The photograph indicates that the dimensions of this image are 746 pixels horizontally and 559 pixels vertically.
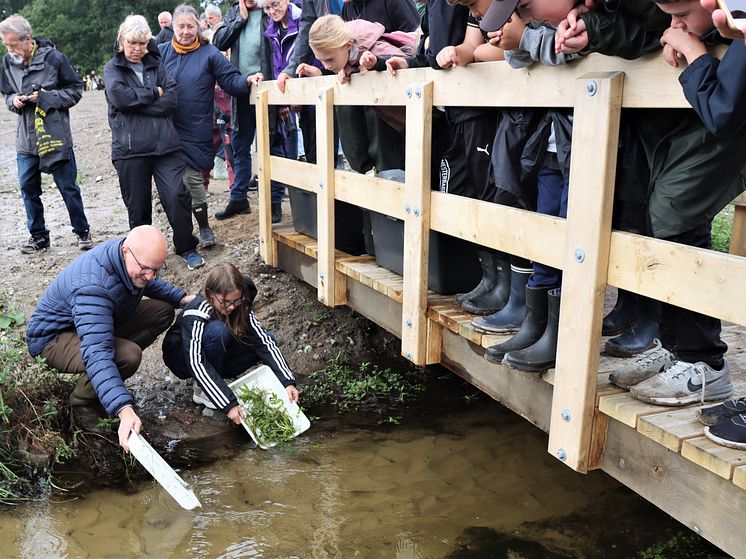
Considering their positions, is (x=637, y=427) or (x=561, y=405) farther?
(x=561, y=405)

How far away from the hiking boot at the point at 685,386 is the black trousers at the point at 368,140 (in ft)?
8.18

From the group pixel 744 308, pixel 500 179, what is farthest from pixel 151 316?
pixel 744 308

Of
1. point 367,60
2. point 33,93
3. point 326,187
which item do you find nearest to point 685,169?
point 367,60

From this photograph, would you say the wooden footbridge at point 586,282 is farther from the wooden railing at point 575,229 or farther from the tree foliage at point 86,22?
the tree foliage at point 86,22

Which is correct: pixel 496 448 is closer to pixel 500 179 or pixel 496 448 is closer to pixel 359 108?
pixel 500 179

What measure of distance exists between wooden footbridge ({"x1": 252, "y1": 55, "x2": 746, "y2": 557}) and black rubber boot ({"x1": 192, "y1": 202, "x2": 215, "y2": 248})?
3068mm

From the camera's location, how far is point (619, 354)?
3.12m

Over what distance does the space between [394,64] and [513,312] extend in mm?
1440

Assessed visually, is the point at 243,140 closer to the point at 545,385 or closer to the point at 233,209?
the point at 233,209

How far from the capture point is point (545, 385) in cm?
320

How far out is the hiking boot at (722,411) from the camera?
2514mm

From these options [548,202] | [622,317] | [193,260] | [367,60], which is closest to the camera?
[548,202]

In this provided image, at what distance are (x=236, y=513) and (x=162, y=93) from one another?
365 centimetres

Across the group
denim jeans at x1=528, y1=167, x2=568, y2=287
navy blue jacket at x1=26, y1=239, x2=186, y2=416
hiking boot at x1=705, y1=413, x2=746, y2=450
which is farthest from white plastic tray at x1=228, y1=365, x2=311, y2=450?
hiking boot at x1=705, y1=413, x2=746, y2=450
